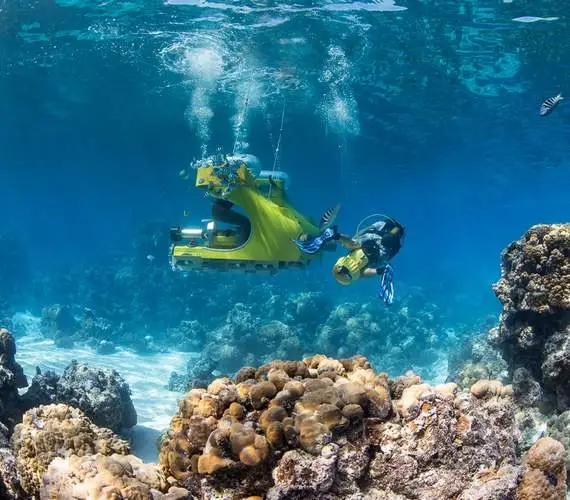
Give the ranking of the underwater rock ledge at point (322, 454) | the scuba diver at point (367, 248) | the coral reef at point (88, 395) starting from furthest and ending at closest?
the scuba diver at point (367, 248) < the coral reef at point (88, 395) < the underwater rock ledge at point (322, 454)

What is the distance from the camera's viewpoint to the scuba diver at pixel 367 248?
7.80m

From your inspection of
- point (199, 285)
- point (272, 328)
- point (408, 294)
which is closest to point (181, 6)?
point (272, 328)

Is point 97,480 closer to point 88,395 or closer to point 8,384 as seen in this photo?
point 8,384

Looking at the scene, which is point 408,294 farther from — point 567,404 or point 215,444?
point 215,444

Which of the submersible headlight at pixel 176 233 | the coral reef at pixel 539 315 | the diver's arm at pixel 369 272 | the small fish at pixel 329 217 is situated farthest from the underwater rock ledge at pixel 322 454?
the submersible headlight at pixel 176 233

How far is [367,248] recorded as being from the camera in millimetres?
7879

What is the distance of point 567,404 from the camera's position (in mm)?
5648

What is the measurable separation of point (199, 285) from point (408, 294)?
14.0 metres

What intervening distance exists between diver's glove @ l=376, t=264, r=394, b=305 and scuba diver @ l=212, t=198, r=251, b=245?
9.18ft

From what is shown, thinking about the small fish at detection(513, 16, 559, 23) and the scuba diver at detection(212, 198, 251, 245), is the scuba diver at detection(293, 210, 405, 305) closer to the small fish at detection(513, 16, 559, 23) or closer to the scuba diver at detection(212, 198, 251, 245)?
the scuba diver at detection(212, 198, 251, 245)

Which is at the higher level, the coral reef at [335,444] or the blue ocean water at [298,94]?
the blue ocean water at [298,94]

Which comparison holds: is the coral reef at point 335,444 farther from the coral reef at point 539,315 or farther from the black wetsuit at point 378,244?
the black wetsuit at point 378,244

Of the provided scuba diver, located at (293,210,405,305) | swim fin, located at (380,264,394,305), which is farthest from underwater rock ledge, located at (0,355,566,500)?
scuba diver, located at (293,210,405,305)

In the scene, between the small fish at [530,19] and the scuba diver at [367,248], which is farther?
the small fish at [530,19]
